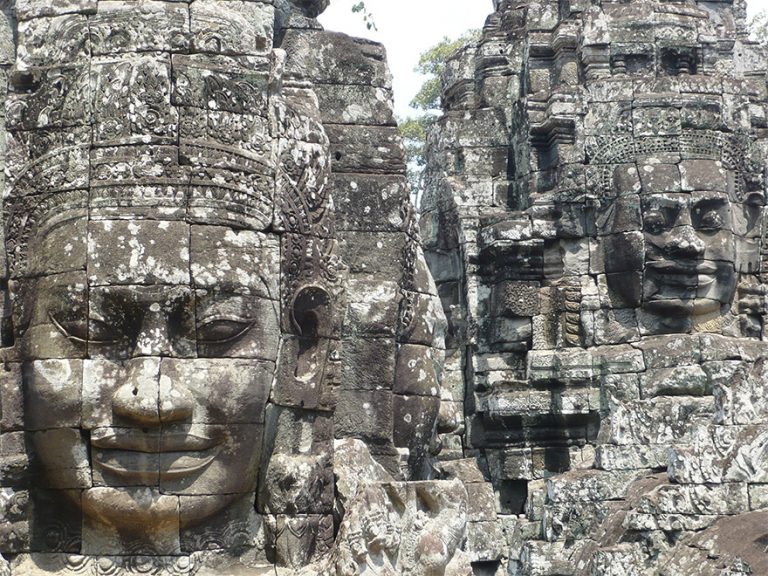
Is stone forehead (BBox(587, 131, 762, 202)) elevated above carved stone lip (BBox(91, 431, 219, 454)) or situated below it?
above

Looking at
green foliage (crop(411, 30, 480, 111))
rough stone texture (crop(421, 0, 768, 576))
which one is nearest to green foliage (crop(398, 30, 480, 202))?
green foliage (crop(411, 30, 480, 111))

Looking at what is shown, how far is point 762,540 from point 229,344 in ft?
11.5

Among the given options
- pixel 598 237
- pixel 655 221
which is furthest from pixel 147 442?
pixel 598 237

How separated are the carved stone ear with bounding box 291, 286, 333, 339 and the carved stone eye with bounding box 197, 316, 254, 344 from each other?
1.60 ft

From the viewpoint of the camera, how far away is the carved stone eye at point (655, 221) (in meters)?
19.4

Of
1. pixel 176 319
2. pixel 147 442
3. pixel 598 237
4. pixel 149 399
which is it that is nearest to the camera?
pixel 149 399

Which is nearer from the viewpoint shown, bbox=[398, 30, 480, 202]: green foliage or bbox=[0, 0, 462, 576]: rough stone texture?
bbox=[0, 0, 462, 576]: rough stone texture

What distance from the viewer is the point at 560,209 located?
20094 millimetres

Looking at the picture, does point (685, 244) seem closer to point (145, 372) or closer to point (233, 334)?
point (233, 334)

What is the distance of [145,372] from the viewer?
9.73 metres

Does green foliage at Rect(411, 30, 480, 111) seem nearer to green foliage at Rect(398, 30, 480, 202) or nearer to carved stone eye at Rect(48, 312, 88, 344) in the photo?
green foliage at Rect(398, 30, 480, 202)

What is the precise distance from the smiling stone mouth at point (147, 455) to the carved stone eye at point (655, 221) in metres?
10.4

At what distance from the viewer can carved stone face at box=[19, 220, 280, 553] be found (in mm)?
9797

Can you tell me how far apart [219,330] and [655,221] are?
10.3 m
